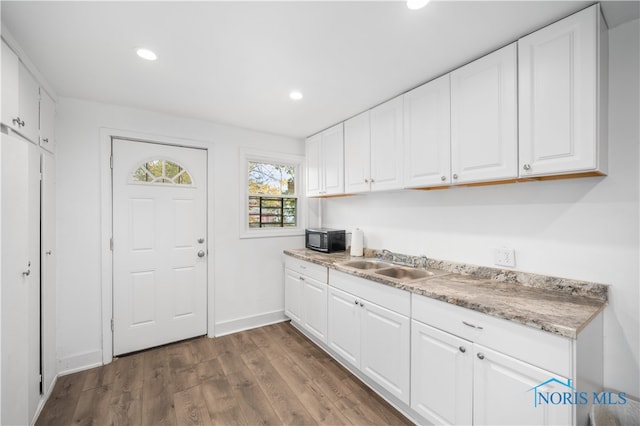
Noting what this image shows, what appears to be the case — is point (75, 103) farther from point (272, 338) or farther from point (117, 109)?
point (272, 338)

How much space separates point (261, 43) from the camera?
1620mm

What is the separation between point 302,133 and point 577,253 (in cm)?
281

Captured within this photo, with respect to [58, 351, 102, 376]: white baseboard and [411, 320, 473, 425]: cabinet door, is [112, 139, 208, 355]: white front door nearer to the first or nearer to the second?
[58, 351, 102, 376]: white baseboard

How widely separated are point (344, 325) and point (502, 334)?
4.18ft

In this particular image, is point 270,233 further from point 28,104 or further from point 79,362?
point 28,104

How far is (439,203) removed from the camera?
7.62 feet

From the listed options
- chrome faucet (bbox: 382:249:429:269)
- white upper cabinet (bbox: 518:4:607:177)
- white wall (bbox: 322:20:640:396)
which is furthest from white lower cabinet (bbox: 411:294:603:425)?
white upper cabinet (bbox: 518:4:607:177)

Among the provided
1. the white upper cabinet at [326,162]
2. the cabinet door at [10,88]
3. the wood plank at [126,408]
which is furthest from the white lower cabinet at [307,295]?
the cabinet door at [10,88]

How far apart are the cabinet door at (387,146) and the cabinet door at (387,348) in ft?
3.42

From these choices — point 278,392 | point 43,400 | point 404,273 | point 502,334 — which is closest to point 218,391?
point 278,392

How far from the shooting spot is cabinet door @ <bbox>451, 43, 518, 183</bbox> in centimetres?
159

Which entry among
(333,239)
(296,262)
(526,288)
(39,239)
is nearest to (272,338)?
(296,262)

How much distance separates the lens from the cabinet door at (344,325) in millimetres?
2213

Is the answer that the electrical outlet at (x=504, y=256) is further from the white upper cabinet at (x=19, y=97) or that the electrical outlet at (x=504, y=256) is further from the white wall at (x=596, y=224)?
the white upper cabinet at (x=19, y=97)
